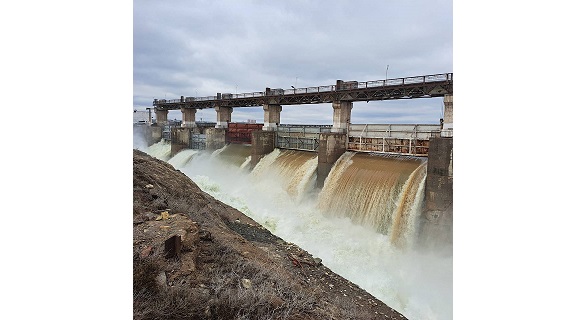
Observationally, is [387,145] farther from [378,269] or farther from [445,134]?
[378,269]

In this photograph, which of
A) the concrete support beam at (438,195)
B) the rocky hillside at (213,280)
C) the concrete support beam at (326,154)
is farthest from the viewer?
the concrete support beam at (326,154)

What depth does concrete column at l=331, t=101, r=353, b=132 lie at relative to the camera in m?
13.6

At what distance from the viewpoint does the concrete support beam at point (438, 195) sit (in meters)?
8.07

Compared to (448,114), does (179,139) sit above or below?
above

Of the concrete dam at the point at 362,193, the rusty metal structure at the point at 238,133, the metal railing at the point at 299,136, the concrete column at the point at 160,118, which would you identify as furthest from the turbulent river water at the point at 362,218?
the concrete column at the point at 160,118

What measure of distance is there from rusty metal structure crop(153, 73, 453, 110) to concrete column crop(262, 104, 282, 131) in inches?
14.8

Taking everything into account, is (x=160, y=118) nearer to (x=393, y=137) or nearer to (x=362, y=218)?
(x=393, y=137)

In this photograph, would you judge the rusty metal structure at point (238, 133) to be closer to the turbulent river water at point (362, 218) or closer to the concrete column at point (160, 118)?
the concrete column at point (160, 118)

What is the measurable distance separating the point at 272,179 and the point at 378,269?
24.2 feet

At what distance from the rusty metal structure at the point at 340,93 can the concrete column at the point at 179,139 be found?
210 cm

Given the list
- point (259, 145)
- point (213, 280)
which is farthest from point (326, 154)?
point (213, 280)

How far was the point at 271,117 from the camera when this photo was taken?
17.6 metres

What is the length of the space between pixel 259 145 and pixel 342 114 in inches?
213
